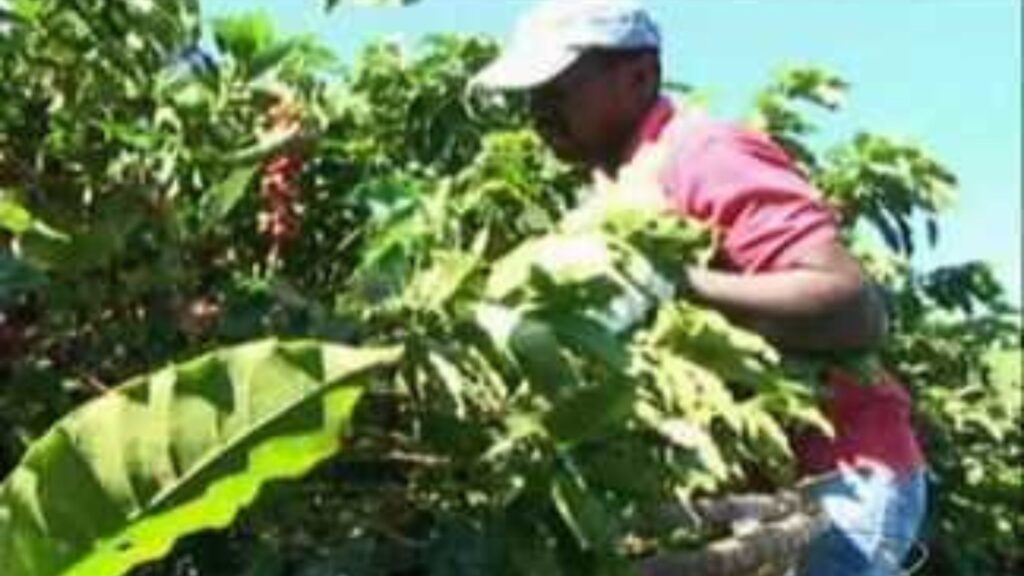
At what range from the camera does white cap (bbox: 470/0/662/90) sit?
10.0 ft

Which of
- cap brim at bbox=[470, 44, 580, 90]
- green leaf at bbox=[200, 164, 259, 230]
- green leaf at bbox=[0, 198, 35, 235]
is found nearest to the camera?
green leaf at bbox=[0, 198, 35, 235]

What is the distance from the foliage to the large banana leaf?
2 cm

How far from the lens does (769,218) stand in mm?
2873

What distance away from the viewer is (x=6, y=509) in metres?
1.89

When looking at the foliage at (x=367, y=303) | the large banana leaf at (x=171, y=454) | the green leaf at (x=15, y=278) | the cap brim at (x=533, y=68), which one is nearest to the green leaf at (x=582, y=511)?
the foliage at (x=367, y=303)

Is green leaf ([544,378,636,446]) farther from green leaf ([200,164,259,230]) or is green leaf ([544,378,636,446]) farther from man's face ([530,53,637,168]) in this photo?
man's face ([530,53,637,168])

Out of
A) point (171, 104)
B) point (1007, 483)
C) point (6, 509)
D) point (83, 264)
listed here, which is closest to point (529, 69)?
point (171, 104)

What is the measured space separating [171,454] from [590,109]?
1.32 meters

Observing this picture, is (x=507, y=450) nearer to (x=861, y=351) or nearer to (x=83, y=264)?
(x=83, y=264)

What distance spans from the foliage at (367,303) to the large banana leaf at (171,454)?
20mm

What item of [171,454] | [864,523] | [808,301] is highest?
[171,454]

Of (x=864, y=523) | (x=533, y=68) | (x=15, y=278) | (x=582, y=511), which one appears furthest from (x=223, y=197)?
(x=864, y=523)

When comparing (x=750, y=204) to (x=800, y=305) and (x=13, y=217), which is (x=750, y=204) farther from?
(x=13, y=217)

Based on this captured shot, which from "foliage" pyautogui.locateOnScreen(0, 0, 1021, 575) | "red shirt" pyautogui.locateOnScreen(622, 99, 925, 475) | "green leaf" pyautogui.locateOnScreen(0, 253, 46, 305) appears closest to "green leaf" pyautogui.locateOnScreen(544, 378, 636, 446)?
"foliage" pyautogui.locateOnScreen(0, 0, 1021, 575)
